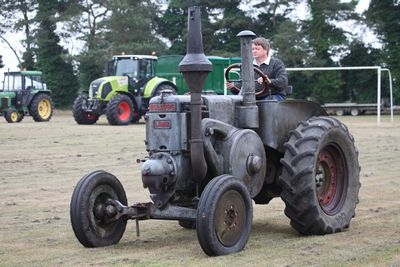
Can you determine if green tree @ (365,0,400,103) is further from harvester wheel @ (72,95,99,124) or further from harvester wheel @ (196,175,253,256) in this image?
harvester wheel @ (196,175,253,256)

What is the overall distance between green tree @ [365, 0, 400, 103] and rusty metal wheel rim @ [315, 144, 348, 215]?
36.6 meters

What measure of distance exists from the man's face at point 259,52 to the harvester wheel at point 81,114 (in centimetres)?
1995

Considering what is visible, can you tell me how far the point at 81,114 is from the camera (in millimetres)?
26531

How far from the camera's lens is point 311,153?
6.21 metres

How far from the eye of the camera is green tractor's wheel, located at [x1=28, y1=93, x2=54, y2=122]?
29.3 meters

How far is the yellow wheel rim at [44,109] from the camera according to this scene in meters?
29.9

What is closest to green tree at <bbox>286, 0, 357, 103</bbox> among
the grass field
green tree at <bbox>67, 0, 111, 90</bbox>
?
green tree at <bbox>67, 0, 111, 90</bbox>

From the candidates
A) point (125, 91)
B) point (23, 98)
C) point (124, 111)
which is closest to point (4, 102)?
point (23, 98)

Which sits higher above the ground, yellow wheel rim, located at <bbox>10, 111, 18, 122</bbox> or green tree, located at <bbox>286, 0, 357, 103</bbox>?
green tree, located at <bbox>286, 0, 357, 103</bbox>

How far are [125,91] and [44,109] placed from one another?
5.24 m

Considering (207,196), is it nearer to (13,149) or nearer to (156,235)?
(156,235)

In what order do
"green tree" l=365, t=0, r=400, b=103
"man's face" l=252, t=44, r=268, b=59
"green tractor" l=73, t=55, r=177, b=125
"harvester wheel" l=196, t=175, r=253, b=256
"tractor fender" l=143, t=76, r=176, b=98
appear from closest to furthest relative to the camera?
"harvester wheel" l=196, t=175, r=253, b=256
"man's face" l=252, t=44, r=268, b=59
"green tractor" l=73, t=55, r=177, b=125
"tractor fender" l=143, t=76, r=176, b=98
"green tree" l=365, t=0, r=400, b=103

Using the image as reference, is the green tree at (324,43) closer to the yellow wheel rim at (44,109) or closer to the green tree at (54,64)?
the green tree at (54,64)

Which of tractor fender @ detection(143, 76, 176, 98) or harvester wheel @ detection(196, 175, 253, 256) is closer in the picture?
harvester wheel @ detection(196, 175, 253, 256)
